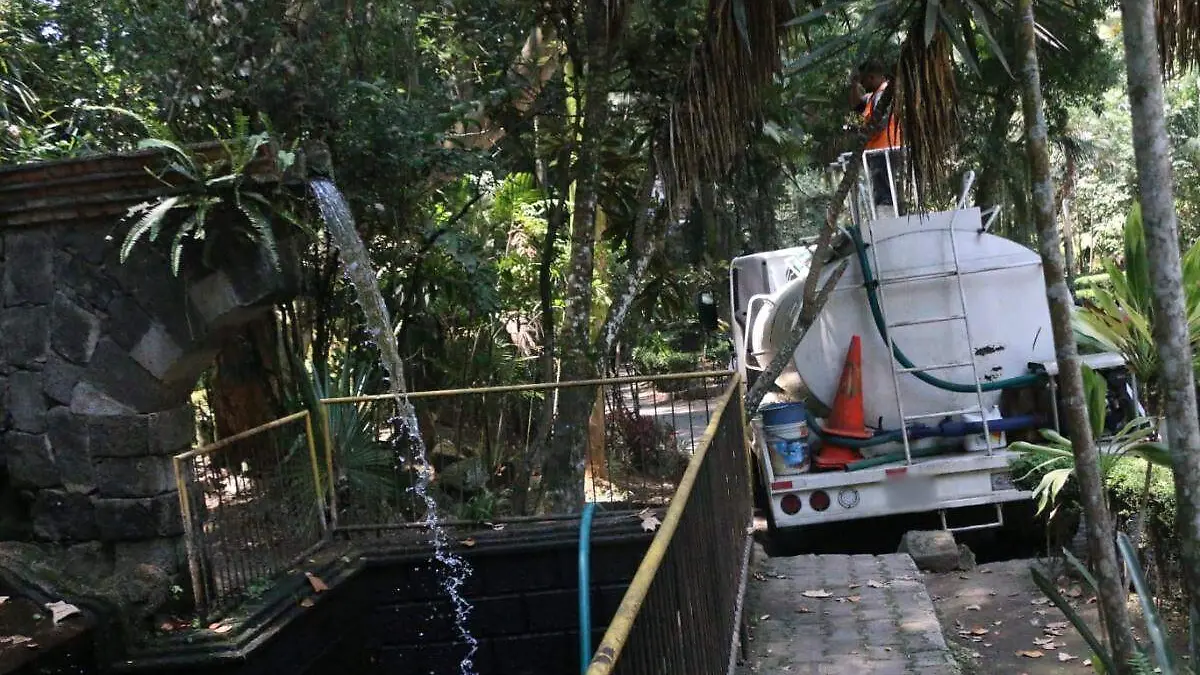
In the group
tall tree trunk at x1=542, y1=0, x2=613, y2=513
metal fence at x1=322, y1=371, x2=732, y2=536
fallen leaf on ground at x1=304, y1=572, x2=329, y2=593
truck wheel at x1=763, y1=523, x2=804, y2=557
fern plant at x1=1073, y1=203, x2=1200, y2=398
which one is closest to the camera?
fern plant at x1=1073, y1=203, x2=1200, y2=398

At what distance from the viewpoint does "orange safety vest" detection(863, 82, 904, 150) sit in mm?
7637

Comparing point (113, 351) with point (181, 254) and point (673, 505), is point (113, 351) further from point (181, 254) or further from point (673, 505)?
point (673, 505)

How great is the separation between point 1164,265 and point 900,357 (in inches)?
156

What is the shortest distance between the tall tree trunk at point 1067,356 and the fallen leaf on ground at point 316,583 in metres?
4.08

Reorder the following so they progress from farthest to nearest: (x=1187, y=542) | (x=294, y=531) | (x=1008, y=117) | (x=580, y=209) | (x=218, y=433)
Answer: (x=1008, y=117) < (x=218, y=433) < (x=580, y=209) < (x=294, y=531) < (x=1187, y=542)

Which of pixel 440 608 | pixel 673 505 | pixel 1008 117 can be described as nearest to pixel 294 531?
pixel 440 608

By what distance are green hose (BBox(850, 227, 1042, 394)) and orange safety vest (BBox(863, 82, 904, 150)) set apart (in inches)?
30.8

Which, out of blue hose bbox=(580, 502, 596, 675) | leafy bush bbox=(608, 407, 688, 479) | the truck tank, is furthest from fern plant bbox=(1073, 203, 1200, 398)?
leafy bush bbox=(608, 407, 688, 479)

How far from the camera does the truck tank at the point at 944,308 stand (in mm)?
7559

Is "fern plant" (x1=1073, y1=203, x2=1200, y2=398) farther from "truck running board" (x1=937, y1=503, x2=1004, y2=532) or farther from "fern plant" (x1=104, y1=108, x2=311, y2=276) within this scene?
"fern plant" (x1=104, y1=108, x2=311, y2=276)

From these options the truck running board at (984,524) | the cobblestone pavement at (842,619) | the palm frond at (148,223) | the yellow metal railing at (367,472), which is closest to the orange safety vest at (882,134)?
the yellow metal railing at (367,472)

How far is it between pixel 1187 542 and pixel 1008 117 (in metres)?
12.1

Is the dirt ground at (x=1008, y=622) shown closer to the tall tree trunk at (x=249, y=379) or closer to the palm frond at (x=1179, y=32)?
the palm frond at (x=1179, y=32)

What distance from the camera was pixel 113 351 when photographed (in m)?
5.54
